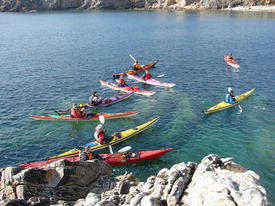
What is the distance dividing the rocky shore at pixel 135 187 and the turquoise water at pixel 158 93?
3960 millimetres

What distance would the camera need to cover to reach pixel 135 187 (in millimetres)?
12930

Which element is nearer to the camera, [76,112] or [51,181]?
[51,181]

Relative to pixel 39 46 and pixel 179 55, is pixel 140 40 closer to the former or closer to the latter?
pixel 179 55

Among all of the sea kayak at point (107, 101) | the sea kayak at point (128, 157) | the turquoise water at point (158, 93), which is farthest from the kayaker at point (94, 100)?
the sea kayak at point (128, 157)

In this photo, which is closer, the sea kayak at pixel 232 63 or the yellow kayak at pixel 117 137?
the yellow kayak at pixel 117 137

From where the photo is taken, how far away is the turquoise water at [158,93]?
1988 cm

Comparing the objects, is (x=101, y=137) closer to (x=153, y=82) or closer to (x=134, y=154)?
(x=134, y=154)

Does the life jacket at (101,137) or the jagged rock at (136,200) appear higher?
the jagged rock at (136,200)

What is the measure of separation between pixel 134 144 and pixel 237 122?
31.3 feet

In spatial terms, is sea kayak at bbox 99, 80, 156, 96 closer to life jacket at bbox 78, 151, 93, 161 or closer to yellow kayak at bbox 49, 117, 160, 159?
yellow kayak at bbox 49, 117, 160, 159

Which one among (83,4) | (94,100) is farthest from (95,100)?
(83,4)

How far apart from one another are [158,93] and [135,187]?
18.3 m

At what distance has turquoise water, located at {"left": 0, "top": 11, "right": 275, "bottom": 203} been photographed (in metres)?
19.9

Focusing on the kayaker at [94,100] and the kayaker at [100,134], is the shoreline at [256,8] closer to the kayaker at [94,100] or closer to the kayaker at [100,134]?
the kayaker at [94,100]
